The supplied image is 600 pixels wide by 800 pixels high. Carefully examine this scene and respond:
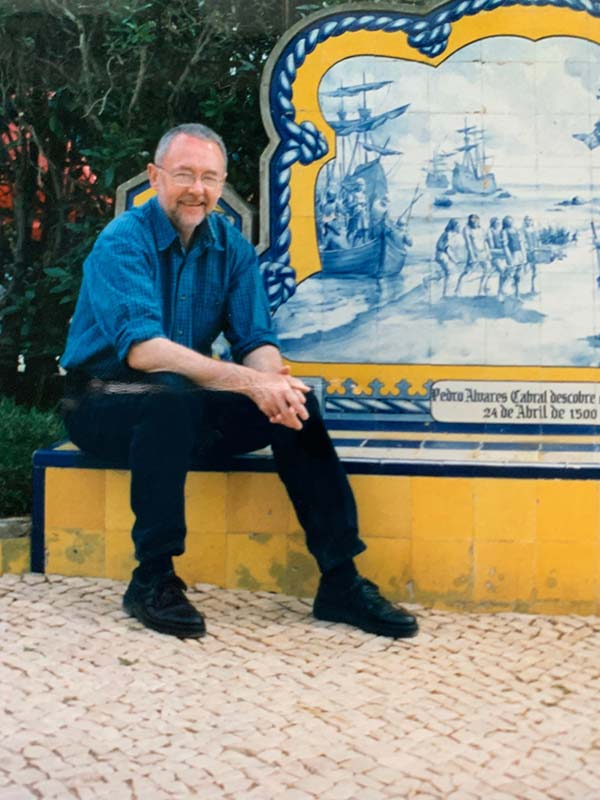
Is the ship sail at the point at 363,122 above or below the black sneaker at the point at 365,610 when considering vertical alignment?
above

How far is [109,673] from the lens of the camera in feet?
12.9

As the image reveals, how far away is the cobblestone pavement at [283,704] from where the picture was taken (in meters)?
3.21

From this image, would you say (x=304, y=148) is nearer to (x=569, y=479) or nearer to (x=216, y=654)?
(x=569, y=479)

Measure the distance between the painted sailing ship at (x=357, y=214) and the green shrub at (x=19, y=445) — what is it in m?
1.32

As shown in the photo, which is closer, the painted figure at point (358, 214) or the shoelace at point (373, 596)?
the shoelace at point (373, 596)

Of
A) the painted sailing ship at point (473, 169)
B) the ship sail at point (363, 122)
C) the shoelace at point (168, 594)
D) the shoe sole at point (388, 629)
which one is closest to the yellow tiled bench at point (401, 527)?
the shoe sole at point (388, 629)

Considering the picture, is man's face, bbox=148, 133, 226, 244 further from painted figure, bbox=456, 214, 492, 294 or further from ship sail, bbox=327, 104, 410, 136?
painted figure, bbox=456, 214, 492, 294

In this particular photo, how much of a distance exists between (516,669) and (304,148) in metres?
2.32

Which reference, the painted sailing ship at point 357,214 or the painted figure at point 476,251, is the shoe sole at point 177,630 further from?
the painted figure at point 476,251

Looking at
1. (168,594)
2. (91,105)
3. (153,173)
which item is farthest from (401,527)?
(91,105)

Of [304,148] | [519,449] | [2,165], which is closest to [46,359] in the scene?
[2,165]

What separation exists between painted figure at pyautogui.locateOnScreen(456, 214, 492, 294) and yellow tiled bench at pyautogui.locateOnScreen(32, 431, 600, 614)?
0.86 meters

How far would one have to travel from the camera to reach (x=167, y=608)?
4.29 metres

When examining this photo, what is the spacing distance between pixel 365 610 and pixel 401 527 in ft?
1.48
